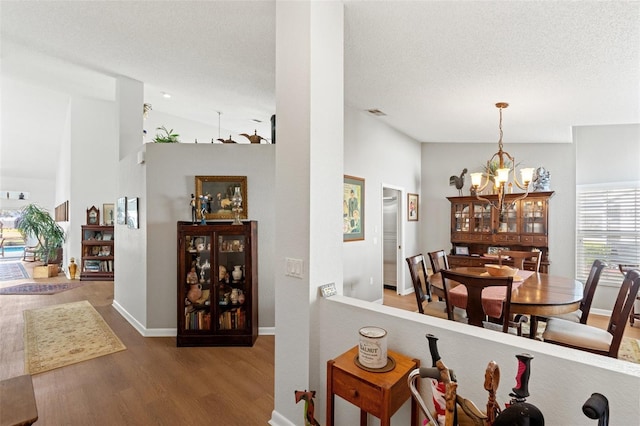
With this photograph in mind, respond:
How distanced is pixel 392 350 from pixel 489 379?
62 centimetres

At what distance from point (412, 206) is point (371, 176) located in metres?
1.58

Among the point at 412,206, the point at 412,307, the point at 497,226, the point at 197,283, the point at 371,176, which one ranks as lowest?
the point at 412,307

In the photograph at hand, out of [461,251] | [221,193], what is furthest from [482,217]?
[221,193]

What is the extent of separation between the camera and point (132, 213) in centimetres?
397

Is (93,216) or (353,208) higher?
(353,208)

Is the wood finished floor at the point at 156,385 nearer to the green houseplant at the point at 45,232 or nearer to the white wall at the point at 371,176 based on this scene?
the white wall at the point at 371,176

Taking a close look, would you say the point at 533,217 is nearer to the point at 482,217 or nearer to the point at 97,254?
the point at 482,217

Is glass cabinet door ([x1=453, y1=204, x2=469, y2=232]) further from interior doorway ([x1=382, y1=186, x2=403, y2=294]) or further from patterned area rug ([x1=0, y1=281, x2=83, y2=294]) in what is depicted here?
patterned area rug ([x1=0, y1=281, x2=83, y2=294])

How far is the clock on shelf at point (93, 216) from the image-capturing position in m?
6.87

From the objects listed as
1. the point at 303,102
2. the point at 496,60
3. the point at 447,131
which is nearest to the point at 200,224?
the point at 303,102

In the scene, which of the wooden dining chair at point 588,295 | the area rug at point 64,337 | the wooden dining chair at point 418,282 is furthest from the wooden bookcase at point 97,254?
the wooden dining chair at point 588,295

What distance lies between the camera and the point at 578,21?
2141mm

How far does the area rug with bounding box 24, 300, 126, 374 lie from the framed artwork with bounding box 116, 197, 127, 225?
1329 millimetres

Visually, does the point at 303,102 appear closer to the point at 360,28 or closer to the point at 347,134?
the point at 360,28
